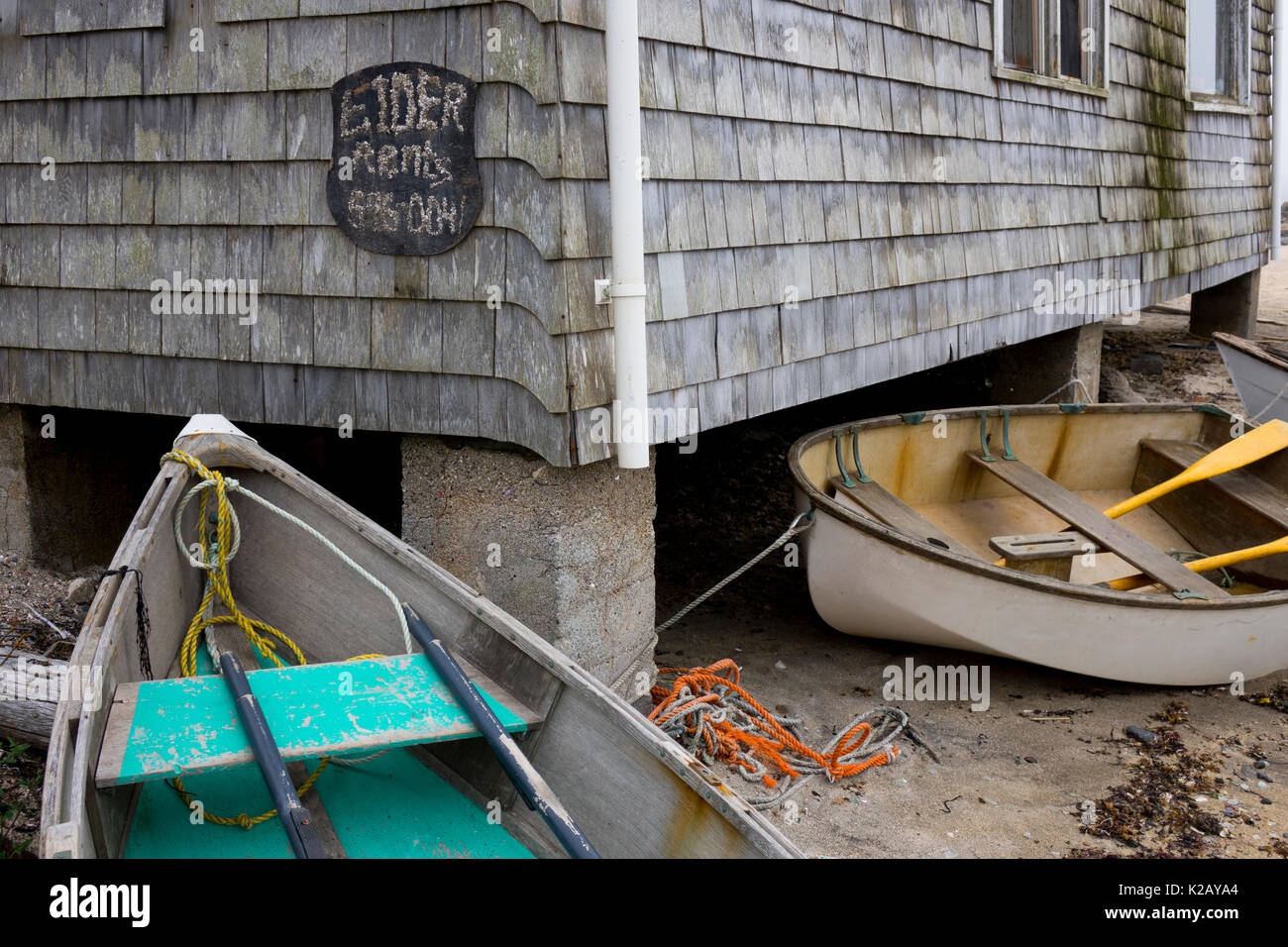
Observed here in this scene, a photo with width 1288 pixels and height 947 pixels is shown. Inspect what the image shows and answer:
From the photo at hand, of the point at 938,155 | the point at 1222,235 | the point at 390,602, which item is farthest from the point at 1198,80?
the point at 390,602

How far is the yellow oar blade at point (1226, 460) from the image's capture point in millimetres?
5613

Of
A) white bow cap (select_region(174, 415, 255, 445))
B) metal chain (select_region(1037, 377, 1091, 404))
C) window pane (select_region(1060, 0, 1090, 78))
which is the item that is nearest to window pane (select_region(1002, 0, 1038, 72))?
window pane (select_region(1060, 0, 1090, 78))

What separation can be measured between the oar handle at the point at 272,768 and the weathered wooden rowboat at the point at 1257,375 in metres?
6.39

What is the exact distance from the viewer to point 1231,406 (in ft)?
30.7

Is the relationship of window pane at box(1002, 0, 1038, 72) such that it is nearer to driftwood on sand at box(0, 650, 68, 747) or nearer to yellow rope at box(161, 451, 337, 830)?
yellow rope at box(161, 451, 337, 830)

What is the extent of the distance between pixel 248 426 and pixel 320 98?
196 centimetres

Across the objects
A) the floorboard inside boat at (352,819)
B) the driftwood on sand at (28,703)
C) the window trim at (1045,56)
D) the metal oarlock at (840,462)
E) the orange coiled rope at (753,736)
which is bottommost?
the orange coiled rope at (753,736)

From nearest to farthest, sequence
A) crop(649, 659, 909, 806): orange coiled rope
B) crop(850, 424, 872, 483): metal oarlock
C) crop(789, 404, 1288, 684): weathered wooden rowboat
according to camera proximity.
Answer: crop(649, 659, 909, 806): orange coiled rope < crop(789, 404, 1288, 684): weathered wooden rowboat < crop(850, 424, 872, 483): metal oarlock

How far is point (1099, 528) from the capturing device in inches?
205

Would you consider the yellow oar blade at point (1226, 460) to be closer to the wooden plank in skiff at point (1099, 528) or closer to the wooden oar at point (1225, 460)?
the wooden oar at point (1225, 460)

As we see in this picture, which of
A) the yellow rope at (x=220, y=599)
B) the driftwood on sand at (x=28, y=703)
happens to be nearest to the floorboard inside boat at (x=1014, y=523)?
the yellow rope at (x=220, y=599)

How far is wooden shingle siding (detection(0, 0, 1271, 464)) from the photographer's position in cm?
359

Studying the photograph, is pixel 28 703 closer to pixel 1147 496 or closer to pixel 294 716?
pixel 294 716

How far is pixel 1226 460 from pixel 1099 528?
3.13 feet
